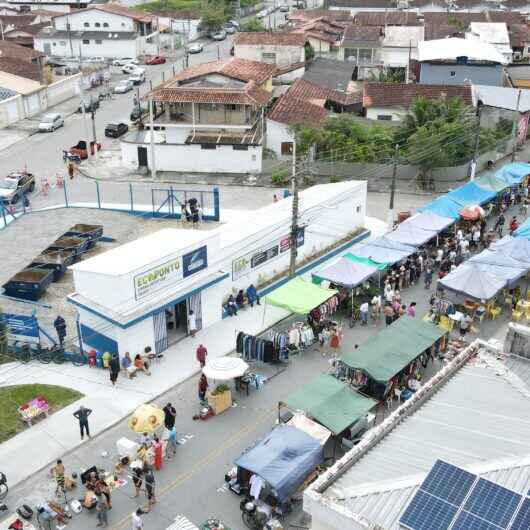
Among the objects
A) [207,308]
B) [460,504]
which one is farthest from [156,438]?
[460,504]

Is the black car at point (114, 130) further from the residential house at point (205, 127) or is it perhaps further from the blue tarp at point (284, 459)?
the blue tarp at point (284, 459)

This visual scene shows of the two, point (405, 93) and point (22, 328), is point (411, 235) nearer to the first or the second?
point (22, 328)

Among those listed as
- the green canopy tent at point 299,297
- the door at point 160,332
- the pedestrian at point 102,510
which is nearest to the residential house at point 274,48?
the green canopy tent at point 299,297

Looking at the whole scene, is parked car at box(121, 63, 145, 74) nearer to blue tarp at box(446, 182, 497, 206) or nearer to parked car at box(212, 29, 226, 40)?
parked car at box(212, 29, 226, 40)

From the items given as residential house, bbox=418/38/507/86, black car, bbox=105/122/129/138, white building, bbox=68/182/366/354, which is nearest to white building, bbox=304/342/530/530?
white building, bbox=68/182/366/354

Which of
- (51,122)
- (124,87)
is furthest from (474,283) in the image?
(124,87)

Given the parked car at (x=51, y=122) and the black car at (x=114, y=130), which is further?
the parked car at (x=51, y=122)

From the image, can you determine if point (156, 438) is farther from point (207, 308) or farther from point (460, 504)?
point (460, 504)

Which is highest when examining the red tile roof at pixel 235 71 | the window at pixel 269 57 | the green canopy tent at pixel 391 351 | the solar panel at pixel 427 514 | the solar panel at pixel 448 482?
the red tile roof at pixel 235 71
